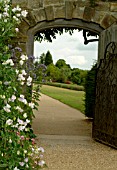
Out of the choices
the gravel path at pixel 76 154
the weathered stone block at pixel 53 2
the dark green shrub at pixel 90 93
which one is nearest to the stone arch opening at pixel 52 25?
the weathered stone block at pixel 53 2

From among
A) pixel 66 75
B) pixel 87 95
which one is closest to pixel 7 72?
pixel 87 95

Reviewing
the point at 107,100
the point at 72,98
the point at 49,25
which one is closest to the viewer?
the point at 107,100

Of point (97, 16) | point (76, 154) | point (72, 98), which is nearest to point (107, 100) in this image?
point (76, 154)

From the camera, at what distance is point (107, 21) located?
6.82 m

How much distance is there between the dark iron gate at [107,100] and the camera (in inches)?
246

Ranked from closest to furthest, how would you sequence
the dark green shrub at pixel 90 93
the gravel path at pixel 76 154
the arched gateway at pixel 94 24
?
1. the gravel path at pixel 76 154
2. the arched gateway at pixel 94 24
3. the dark green shrub at pixel 90 93

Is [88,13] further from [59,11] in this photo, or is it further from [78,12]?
[59,11]

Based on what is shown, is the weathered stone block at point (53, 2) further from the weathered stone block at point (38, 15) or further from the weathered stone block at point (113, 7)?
the weathered stone block at point (113, 7)

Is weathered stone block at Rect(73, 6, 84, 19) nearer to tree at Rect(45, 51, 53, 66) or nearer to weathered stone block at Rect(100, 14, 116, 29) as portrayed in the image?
weathered stone block at Rect(100, 14, 116, 29)

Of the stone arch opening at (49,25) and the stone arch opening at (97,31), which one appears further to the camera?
the stone arch opening at (49,25)

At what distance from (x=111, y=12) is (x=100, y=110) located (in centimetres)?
176

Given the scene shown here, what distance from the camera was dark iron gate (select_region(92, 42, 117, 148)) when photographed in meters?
6.25

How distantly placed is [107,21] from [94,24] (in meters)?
0.24

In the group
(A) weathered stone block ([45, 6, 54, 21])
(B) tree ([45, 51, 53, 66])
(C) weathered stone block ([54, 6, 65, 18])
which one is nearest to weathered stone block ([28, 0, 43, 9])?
(A) weathered stone block ([45, 6, 54, 21])
